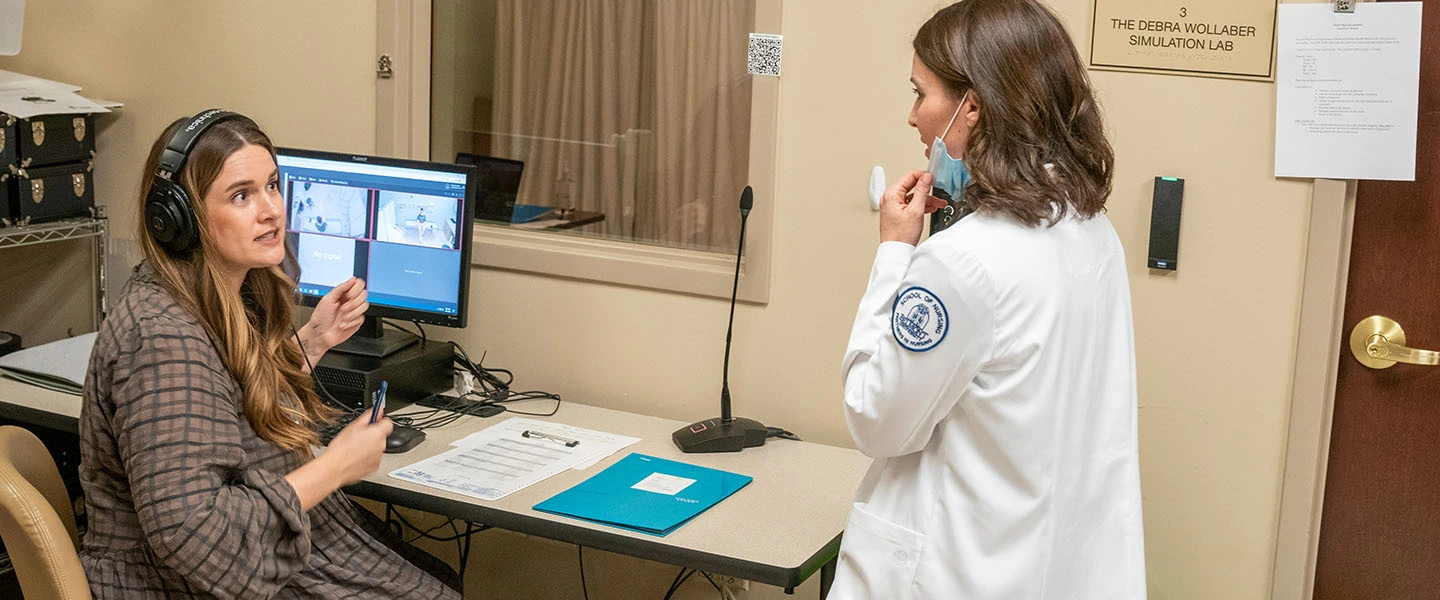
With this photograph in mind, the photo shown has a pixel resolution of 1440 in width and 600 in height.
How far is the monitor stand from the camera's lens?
2.52 metres

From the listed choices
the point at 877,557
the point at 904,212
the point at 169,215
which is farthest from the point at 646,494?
the point at 169,215

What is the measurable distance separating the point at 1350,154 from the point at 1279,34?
0.74ft

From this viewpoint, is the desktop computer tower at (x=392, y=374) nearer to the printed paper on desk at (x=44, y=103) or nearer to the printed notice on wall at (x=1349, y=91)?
the printed paper on desk at (x=44, y=103)

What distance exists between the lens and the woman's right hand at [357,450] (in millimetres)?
1750

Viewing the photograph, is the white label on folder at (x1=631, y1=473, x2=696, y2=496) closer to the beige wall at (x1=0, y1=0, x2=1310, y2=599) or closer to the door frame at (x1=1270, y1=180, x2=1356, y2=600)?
the beige wall at (x1=0, y1=0, x2=1310, y2=599)

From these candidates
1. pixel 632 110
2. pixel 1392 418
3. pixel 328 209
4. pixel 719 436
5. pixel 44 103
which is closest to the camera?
pixel 1392 418

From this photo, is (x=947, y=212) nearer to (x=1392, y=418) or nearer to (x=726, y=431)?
(x=726, y=431)

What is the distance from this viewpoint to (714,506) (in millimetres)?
2043

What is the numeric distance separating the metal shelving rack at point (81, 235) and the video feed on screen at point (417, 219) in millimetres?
916

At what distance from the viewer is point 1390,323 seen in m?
2.15

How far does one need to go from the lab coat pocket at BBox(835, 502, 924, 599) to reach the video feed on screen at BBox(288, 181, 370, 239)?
133 cm

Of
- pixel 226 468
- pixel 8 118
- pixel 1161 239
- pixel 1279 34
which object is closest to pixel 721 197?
pixel 1161 239

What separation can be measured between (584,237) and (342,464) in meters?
1.09

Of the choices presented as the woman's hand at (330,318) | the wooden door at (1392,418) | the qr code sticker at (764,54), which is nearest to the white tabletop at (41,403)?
the woman's hand at (330,318)
